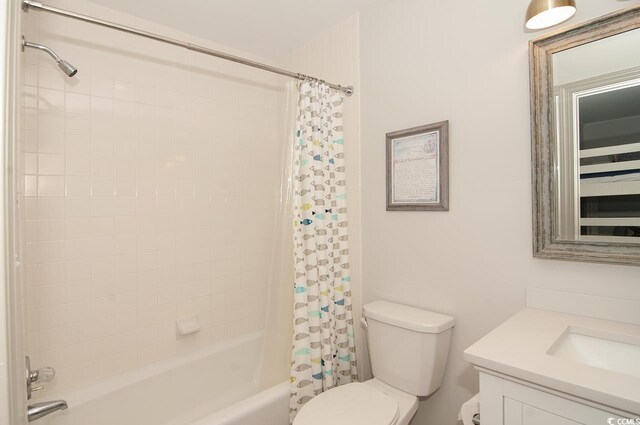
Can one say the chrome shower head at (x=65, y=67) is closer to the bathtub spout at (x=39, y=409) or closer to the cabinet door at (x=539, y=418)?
the bathtub spout at (x=39, y=409)

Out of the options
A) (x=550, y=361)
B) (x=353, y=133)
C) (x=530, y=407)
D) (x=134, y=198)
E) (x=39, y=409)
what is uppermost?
(x=353, y=133)

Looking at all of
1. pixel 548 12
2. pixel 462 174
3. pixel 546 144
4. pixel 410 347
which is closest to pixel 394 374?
pixel 410 347

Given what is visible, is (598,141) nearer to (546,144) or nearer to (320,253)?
(546,144)

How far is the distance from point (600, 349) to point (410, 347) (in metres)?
0.66

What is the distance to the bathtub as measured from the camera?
1.47 metres

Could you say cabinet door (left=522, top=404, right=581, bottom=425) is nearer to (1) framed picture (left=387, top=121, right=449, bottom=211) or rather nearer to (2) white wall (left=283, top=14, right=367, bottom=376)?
(1) framed picture (left=387, top=121, right=449, bottom=211)

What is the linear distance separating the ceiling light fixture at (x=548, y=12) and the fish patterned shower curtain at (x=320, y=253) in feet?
3.32

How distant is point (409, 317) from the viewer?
1.47 metres

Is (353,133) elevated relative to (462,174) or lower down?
elevated

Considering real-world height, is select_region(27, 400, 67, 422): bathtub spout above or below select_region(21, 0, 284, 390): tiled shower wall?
below

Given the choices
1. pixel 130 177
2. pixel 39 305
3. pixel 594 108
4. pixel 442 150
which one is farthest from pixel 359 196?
pixel 39 305

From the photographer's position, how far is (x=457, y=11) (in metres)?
1.48

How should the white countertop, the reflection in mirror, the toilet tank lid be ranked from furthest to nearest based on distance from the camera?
the toilet tank lid → the reflection in mirror → the white countertop

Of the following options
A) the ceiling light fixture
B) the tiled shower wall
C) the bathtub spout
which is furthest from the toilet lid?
the ceiling light fixture
